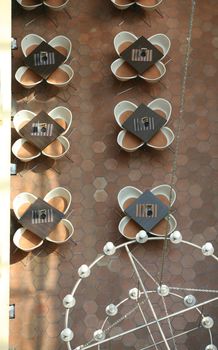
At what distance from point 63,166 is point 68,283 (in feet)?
6.50

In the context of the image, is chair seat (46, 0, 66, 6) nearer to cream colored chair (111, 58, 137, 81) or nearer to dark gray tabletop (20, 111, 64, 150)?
cream colored chair (111, 58, 137, 81)

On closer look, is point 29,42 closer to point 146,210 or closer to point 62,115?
point 62,115

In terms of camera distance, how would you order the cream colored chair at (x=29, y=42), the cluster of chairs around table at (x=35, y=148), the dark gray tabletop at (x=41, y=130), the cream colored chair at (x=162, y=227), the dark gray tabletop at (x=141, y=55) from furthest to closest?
the cream colored chair at (x=29, y=42), the dark gray tabletop at (x=141, y=55), the cluster of chairs around table at (x=35, y=148), the dark gray tabletop at (x=41, y=130), the cream colored chair at (x=162, y=227)

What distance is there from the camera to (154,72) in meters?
10.1

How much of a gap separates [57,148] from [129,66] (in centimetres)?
196

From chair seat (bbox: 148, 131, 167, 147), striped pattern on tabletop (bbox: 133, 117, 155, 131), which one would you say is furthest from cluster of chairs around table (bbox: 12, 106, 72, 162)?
chair seat (bbox: 148, 131, 167, 147)

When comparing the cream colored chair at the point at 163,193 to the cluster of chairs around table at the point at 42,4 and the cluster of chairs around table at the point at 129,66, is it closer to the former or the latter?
the cluster of chairs around table at the point at 129,66

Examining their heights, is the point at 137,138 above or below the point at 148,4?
below

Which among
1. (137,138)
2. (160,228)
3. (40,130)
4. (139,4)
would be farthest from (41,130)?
(139,4)

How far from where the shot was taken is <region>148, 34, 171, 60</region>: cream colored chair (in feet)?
33.3

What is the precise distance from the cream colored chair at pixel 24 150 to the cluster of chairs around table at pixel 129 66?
76.0 inches

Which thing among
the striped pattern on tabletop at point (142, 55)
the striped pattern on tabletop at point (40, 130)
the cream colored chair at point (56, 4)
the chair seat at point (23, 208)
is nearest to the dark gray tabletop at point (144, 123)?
the striped pattern on tabletop at point (142, 55)

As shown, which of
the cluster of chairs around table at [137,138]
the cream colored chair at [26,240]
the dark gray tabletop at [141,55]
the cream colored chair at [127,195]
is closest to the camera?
the cream colored chair at [26,240]

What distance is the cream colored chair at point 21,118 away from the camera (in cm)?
952
